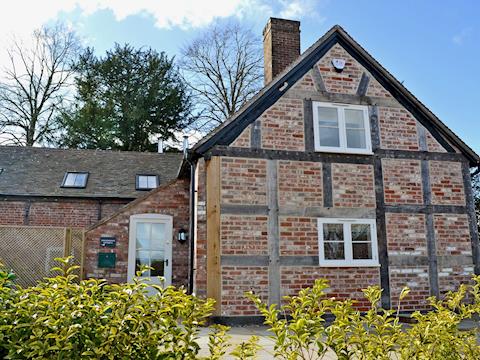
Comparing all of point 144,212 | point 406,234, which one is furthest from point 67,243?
point 406,234

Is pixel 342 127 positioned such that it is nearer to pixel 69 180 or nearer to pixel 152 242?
pixel 152 242

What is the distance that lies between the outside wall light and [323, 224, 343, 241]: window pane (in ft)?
13.2

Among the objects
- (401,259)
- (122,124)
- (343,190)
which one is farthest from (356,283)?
(122,124)

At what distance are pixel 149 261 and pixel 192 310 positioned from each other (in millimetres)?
9506

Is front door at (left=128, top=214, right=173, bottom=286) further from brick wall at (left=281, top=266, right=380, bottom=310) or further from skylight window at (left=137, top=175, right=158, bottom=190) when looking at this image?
brick wall at (left=281, top=266, right=380, bottom=310)

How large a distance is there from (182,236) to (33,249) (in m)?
3.71

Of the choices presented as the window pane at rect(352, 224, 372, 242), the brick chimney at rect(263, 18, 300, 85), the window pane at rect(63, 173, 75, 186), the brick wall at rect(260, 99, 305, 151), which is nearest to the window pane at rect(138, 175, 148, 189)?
the window pane at rect(63, 173, 75, 186)

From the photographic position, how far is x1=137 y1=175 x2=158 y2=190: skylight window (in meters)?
15.3

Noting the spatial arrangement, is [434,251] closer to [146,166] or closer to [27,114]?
[146,166]

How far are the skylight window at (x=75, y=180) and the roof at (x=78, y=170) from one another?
161 millimetres

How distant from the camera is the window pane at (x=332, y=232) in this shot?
31.3 ft

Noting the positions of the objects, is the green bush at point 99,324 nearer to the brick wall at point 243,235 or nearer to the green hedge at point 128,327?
the green hedge at point 128,327

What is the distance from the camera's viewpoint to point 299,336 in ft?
8.51

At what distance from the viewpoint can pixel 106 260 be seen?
1140cm
